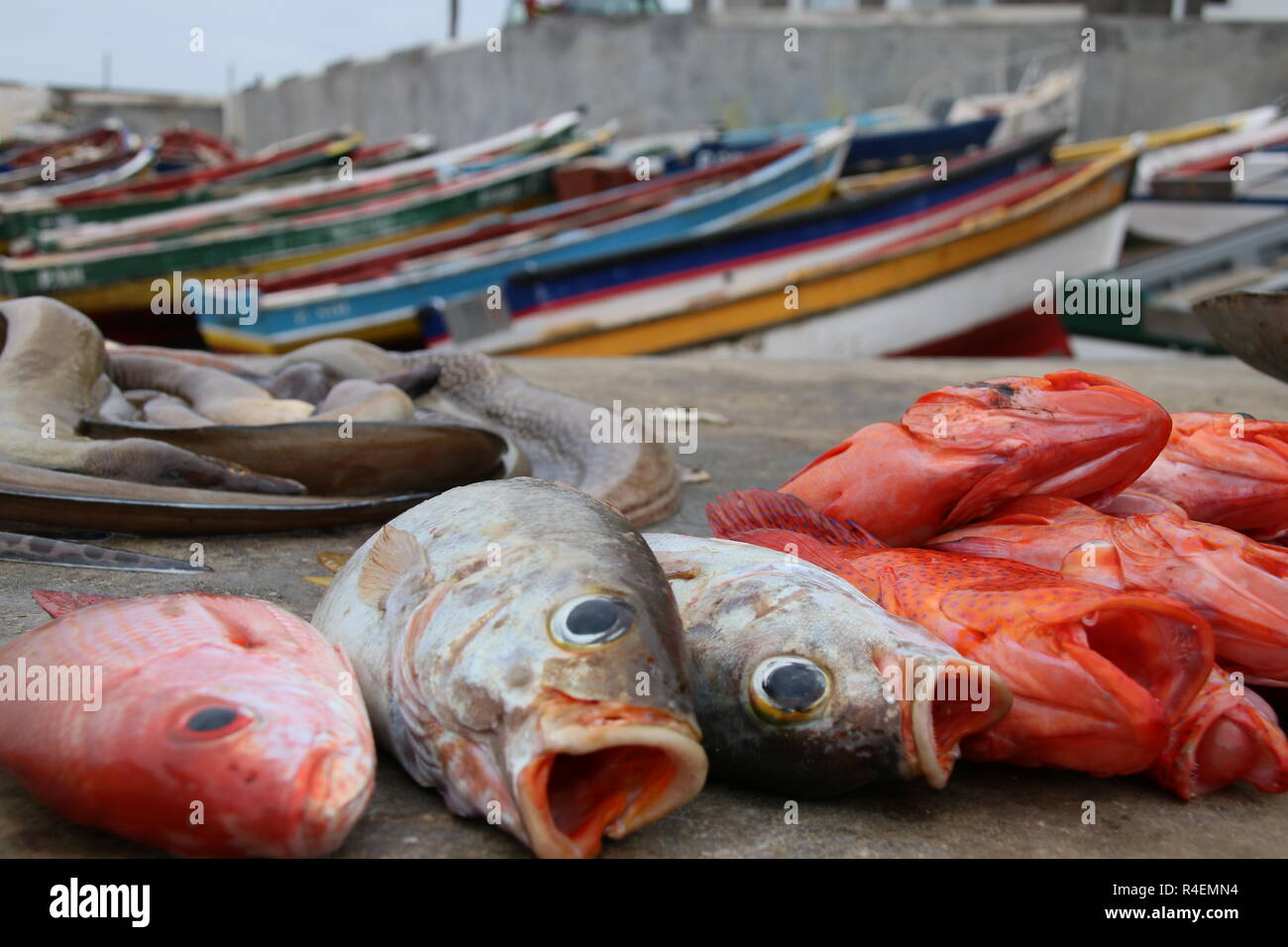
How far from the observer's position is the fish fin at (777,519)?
2.69m

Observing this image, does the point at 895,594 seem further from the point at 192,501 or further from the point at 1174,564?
the point at 192,501

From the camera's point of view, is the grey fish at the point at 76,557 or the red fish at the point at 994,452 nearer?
the red fish at the point at 994,452

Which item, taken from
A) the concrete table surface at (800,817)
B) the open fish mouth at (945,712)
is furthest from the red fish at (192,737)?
the open fish mouth at (945,712)

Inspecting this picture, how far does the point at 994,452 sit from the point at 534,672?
4.44 feet

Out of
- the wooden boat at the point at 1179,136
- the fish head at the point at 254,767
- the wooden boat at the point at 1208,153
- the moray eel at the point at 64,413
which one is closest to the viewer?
the fish head at the point at 254,767

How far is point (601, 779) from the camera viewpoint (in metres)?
1.77

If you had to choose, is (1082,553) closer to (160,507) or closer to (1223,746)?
(1223,746)

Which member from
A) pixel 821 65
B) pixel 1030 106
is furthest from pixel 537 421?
pixel 821 65

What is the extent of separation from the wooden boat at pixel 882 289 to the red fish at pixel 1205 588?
6.59 metres

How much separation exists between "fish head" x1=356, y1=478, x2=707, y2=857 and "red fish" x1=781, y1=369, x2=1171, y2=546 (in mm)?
847

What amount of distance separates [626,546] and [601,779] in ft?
1.44

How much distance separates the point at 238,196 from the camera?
16906 mm

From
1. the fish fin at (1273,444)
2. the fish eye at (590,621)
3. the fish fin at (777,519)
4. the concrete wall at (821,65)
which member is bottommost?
the fish fin at (777,519)

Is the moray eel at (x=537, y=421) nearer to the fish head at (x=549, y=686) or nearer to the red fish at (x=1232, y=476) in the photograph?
the fish head at (x=549, y=686)
